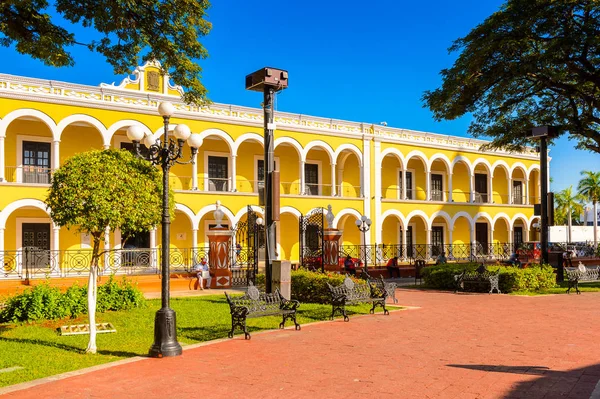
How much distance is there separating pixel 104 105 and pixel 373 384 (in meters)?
19.1

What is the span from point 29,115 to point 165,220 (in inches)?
600

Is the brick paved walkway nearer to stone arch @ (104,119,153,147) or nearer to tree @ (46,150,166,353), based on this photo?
tree @ (46,150,166,353)

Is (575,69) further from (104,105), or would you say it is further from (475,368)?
(104,105)

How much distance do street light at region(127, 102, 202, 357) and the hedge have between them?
10.2 meters

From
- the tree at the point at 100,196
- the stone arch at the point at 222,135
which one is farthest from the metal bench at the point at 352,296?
the stone arch at the point at 222,135

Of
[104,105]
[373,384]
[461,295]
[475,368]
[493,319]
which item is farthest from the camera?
[104,105]

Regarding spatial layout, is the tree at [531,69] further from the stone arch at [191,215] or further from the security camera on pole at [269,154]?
the stone arch at [191,215]

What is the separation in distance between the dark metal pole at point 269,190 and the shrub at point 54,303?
10.9 feet

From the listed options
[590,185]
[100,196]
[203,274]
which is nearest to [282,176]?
[203,274]

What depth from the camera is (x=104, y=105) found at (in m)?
22.0

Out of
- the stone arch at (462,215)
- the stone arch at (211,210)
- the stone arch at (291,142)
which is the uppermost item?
the stone arch at (291,142)

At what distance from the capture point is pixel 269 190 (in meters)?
11.4

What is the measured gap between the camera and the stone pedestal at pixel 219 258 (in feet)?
60.2

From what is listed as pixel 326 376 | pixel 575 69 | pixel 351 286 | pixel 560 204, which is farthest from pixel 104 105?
pixel 560 204
